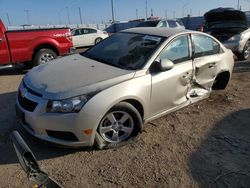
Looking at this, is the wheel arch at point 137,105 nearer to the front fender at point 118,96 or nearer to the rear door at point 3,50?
the front fender at point 118,96

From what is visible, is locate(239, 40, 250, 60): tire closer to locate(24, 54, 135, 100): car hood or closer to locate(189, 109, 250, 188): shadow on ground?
locate(189, 109, 250, 188): shadow on ground

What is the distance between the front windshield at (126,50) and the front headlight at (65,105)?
1.06m

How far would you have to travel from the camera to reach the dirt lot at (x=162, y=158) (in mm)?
3150

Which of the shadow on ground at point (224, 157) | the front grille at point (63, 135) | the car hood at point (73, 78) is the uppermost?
the car hood at point (73, 78)

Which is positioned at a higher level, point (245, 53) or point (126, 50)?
point (126, 50)

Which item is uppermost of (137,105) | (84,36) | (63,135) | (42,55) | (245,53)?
(137,105)

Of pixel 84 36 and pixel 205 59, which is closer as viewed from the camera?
pixel 205 59

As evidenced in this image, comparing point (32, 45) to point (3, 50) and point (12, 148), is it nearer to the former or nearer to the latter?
point (3, 50)

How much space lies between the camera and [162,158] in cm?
359

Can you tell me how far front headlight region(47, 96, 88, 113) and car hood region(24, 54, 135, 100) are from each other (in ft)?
0.20

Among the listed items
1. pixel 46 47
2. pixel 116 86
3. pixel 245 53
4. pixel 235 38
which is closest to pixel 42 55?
pixel 46 47

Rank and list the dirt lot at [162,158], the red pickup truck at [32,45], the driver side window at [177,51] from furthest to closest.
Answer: the red pickup truck at [32,45] < the driver side window at [177,51] < the dirt lot at [162,158]

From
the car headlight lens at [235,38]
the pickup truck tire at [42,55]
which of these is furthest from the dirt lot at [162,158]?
the car headlight lens at [235,38]

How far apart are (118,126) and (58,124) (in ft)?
2.89
